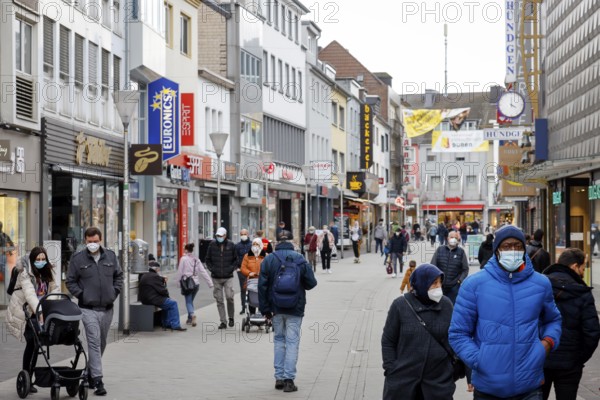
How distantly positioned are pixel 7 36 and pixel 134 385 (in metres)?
12.3

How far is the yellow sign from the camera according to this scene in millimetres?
28000

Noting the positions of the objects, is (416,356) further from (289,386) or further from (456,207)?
(456,207)

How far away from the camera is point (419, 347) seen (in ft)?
25.2

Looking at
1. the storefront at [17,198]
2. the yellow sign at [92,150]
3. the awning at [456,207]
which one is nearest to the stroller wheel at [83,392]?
the storefront at [17,198]

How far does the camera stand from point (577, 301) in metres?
8.66

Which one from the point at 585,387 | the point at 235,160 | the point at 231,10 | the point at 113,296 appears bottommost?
the point at 585,387

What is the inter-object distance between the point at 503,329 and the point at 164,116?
28.7 meters

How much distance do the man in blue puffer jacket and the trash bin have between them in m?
16.1

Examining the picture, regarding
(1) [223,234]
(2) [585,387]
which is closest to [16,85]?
(1) [223,234]

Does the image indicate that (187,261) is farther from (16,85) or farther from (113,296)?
(113,296)

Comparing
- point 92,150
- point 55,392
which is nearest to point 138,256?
point 92,150

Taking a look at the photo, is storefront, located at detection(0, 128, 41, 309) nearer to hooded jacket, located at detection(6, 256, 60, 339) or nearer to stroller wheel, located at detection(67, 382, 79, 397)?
hooded jacket, located at detection(6, 256, 60, 339)

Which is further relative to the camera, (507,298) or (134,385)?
(134,385)

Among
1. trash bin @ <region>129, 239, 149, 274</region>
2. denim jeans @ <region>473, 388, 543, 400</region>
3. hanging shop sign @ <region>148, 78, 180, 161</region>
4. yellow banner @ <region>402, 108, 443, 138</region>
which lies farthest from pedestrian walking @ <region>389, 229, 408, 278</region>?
denim jeans @ <region>473, 388, 543, 400</region>
